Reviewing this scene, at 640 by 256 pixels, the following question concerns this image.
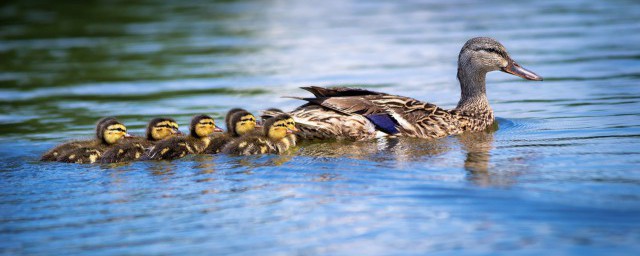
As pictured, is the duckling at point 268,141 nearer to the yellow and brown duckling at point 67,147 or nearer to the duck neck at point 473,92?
the yellow and brown duckling at point 67,147

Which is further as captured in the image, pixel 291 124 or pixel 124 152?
pixel 291 124

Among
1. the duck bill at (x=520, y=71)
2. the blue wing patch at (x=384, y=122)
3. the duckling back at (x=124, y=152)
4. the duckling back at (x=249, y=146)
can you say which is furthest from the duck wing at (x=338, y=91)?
the duckling back at (x=124, y=152)

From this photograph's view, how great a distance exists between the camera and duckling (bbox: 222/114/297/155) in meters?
8.59

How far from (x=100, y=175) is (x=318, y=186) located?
1.79 m

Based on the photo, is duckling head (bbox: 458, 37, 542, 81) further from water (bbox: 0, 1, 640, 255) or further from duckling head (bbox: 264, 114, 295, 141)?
duckling head (bbox: 264, 114, 295, 141)

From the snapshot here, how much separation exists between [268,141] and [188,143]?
653mm

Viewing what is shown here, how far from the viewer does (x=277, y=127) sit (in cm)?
879

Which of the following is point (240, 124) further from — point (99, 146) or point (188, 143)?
point (99, 146)

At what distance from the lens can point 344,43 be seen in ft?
58.6

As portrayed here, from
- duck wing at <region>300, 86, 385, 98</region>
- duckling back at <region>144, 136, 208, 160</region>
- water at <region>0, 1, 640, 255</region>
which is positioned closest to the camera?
water at <region>0, 1, 640, 255</region>

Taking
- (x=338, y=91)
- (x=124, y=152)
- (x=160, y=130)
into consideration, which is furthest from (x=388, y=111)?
(x=124, y=152)

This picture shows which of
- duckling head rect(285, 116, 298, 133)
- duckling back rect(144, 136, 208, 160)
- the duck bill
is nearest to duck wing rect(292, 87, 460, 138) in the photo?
duckling head rect(285, 116, 298, 133)

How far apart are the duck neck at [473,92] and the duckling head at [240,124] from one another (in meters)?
2.24

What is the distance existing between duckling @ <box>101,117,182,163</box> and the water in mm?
237
